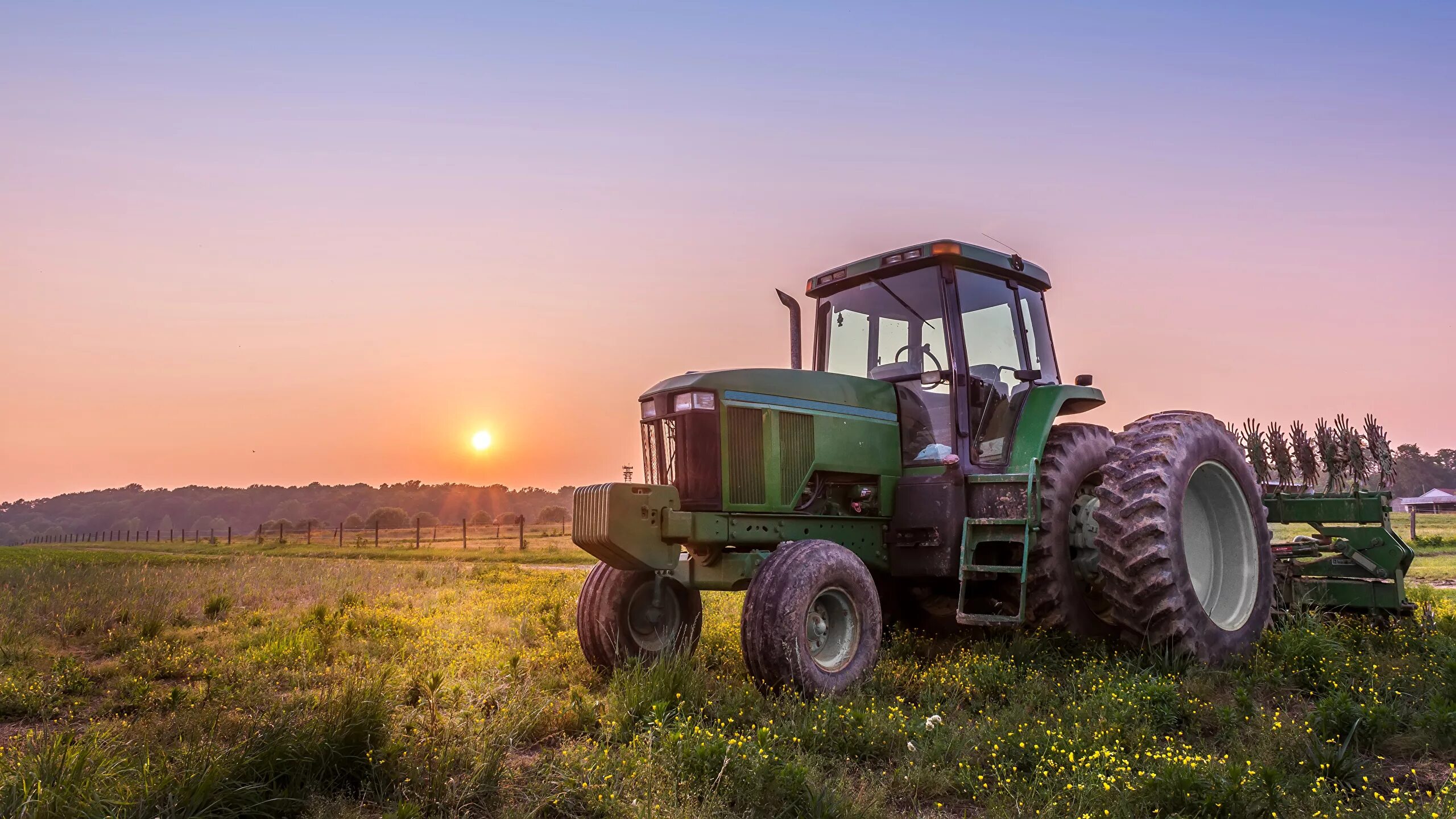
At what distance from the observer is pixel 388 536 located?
164 ft

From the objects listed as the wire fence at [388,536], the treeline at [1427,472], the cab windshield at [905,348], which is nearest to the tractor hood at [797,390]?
the cab windshield at [905,348]

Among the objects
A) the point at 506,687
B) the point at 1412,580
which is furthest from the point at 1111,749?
the point at 1412,580

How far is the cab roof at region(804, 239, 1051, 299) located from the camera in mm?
6879

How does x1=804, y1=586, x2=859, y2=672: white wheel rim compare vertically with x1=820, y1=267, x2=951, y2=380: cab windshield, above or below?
below

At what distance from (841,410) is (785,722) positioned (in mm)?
2611

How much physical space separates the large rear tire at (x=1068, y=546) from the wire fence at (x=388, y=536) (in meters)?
29.2

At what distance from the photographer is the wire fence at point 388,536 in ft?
135

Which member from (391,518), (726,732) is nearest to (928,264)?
(726,732)

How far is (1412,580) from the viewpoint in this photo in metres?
13.6

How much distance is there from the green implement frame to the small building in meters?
75.2

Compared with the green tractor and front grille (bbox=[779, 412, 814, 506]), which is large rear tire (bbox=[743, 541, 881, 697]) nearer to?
the green tractor

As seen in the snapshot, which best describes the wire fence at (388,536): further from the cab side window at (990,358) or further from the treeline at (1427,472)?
the treeline at (1427,472)

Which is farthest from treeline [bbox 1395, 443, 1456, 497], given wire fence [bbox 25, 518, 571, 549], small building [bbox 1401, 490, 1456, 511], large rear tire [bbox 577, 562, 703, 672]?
large rear tire [bbox 577, 562, 703, 672]

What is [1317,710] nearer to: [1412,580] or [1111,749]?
[1111,749]
